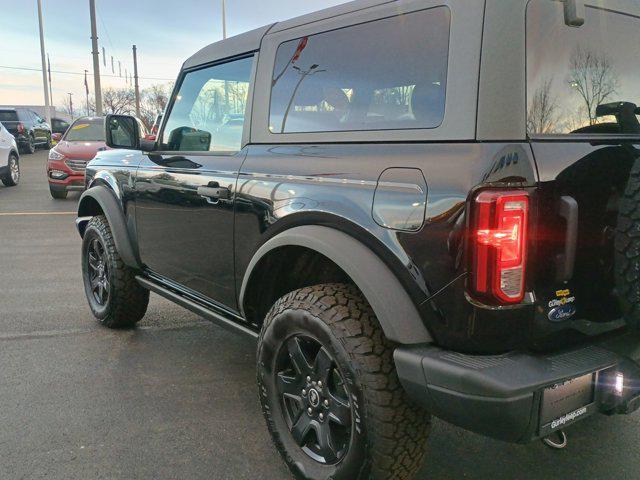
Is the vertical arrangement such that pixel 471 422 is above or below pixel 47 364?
above

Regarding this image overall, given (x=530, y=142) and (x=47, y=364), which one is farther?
(x=47, y=364)

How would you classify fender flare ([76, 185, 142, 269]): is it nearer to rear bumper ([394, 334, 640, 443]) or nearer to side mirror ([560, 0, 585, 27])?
rear bumper ([394, 334, 640, 443])

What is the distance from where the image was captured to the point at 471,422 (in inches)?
71.8

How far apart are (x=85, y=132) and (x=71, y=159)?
0.90 meters

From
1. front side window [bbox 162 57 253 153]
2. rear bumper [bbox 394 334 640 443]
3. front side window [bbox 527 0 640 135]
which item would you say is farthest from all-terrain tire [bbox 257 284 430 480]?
front side window [bbox 162 57 253 153]

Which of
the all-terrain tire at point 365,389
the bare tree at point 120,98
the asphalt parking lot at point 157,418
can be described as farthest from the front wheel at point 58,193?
the bare tree at point 120,98

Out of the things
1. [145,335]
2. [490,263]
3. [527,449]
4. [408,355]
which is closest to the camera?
[490,263]

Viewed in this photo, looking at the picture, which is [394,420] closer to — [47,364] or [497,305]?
[497,305]

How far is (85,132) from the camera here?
11.7 metres

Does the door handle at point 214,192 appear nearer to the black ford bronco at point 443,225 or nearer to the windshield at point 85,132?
the black ford bronco at point 443,225

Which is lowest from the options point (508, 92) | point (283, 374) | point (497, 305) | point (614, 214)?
point (283, 374)

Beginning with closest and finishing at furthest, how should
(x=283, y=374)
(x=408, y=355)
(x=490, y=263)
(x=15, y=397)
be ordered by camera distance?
(x=490, y=263) → (x=408, y=355) → (x=283, y=374) → (x=15, y=397)

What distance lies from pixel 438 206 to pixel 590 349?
30.3 inches

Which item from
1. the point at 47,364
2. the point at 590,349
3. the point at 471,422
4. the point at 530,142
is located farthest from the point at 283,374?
the point at 47,364
